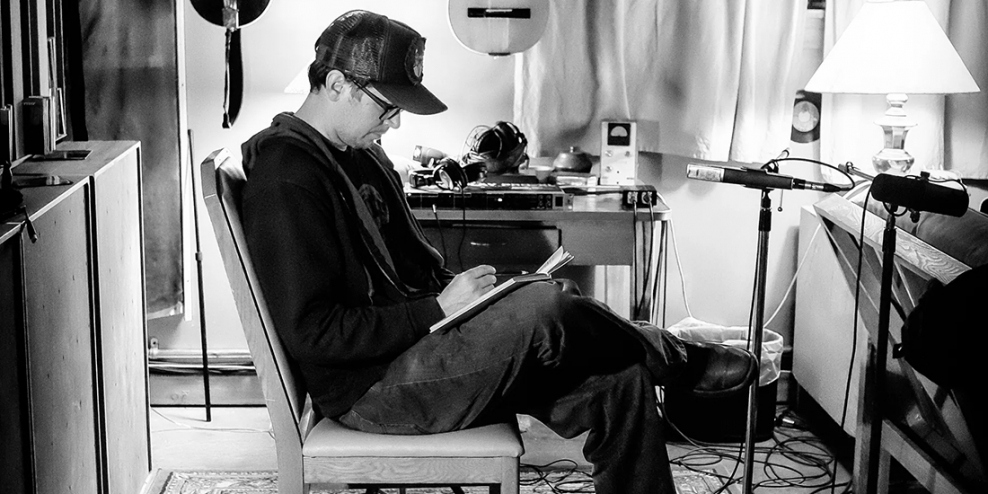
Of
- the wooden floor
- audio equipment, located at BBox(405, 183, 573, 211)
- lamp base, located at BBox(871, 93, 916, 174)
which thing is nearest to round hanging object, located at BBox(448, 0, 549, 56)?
audio equipment, located at BBox(405, 183, 573, 211)

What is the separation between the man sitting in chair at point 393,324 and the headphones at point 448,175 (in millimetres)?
830

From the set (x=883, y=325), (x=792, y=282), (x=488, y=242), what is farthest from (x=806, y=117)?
(x=883, y=325)

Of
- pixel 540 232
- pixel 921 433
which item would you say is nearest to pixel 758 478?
pixel 921 433

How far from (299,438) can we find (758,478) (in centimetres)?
153

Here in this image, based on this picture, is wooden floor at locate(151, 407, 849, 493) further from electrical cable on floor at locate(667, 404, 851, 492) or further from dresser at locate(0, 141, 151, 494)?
dresser at locate(0, 141, 151, 494)

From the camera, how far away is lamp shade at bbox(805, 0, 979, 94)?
2.86 m

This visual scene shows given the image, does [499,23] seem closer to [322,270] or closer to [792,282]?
[792,282]

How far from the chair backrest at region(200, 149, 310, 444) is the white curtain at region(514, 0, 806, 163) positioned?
1590mm

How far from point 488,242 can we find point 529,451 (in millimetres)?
618

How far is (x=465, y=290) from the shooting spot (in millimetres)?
1912

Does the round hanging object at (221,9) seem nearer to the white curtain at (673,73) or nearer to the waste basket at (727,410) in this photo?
the white curtain at (673,73)

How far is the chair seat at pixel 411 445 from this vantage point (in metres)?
1.84

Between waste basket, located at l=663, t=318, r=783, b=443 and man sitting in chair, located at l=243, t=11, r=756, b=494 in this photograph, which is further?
waste basket, located at l=663, t=318, r=783, b=443

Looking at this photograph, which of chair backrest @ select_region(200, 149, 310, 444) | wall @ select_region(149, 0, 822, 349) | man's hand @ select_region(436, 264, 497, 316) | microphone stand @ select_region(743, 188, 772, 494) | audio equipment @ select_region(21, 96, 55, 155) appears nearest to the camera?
chair backrest @ select_region(200, 149, 310, 444)
